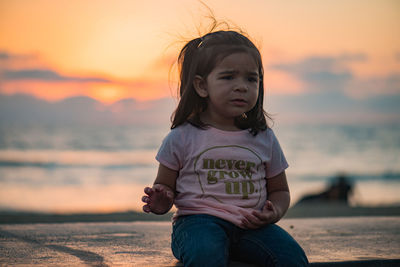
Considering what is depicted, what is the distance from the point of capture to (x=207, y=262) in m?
2.10

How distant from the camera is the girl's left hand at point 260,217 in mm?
2309

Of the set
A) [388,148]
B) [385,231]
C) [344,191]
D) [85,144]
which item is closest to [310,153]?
[388,148]

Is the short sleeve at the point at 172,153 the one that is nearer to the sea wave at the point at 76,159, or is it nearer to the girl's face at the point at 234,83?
the girl's face at the point at 234,83

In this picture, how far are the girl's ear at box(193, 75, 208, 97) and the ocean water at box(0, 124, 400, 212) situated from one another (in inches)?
333

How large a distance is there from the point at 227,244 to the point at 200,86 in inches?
33.7

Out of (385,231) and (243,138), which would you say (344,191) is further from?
(243,138)

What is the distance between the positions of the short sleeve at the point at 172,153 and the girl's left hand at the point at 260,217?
445mm

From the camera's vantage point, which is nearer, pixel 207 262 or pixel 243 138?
pixel 207 262

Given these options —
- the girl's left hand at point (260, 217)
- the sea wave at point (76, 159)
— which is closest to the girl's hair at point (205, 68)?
the girl's left hand at point (260, 217)

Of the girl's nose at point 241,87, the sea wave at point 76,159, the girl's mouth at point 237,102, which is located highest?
the sea wave at point 76,159

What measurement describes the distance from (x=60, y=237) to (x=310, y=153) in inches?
1218

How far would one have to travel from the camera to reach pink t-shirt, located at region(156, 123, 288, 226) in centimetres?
238

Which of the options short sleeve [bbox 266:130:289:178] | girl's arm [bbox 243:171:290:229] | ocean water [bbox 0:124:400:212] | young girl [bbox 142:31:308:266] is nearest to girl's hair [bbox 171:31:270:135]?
young girl [bbox 142:31:308:266]

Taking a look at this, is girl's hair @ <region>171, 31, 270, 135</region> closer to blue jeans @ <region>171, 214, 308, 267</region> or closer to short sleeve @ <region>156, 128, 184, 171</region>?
short sleeve @ <region>156, 128, 184, 171</region>
